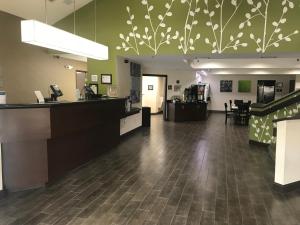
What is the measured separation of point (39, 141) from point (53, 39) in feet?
5.09

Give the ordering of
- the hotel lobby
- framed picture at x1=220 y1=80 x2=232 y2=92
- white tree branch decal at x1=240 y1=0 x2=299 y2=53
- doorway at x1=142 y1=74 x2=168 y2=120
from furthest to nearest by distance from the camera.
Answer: framed picture at x1=220 y1=80 x2=232 y2=92 < doorway at x1=142 y1=74 x2=168 y2=120 < white tree branch decal at x1=240 y1=0 x2=299 y2=53 < the hotel lobby

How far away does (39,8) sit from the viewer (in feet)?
19.0

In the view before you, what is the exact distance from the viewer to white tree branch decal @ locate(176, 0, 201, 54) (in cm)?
608

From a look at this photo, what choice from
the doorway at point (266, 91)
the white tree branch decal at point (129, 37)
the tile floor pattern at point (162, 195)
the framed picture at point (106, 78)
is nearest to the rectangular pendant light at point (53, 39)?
the white tree branch decal at point (129, 37)

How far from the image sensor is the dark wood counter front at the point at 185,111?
11.1m

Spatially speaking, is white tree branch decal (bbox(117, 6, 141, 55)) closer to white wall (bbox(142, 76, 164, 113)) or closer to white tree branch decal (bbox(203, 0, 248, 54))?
white tree branch decal (bbox(203, 0, 248, 54))

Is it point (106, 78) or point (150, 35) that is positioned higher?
point (150, 35)

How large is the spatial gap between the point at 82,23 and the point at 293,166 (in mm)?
5991

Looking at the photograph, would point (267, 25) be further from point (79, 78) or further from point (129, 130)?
point (79, 78)

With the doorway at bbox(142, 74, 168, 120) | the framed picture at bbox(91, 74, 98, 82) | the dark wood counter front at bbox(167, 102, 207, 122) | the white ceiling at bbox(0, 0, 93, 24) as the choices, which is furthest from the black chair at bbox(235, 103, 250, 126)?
the white ceiling at bbox(0, 0, 93, 24)

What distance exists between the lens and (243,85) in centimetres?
1545

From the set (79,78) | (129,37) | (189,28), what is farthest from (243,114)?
(79,78)

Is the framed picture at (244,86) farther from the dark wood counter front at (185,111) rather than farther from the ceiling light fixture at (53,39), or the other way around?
the ceiling light fixture at (53,39)

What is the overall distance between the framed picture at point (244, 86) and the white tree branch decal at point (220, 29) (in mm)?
10178
